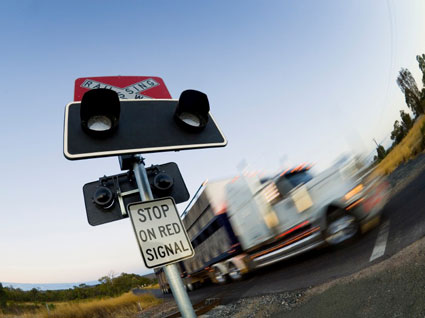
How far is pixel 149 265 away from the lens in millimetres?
1506

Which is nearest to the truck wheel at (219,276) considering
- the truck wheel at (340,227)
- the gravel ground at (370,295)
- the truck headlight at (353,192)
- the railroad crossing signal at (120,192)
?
the gravel ground at (370,295)

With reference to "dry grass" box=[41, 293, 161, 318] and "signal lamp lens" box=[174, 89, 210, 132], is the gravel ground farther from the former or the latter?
"dry grass" box=[41, 293, 161, 318]

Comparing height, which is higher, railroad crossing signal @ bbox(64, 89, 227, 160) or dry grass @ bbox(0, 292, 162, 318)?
railroad crossing signal @ bbox(64, 89, 227, 160)

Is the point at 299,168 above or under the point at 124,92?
under

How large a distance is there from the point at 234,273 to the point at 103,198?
834cm

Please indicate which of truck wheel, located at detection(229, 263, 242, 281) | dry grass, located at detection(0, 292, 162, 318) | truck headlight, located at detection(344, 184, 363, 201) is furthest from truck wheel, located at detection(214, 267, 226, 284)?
truck headlight, located at detection(344, 184, 363, 201)

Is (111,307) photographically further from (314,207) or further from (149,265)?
(149,265)

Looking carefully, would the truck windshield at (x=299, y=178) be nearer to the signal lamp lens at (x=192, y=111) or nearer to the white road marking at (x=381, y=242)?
the white road marking at (x=381, y=242)

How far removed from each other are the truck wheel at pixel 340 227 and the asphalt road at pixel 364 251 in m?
0.24

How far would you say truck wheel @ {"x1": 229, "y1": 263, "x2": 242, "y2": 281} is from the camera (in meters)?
8.77

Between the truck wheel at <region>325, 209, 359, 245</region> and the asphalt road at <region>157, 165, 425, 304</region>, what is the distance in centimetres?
24

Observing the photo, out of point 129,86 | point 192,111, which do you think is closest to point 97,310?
point 129,86

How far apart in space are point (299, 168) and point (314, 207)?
1.43 metres

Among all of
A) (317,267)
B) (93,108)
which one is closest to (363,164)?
(317,267)
